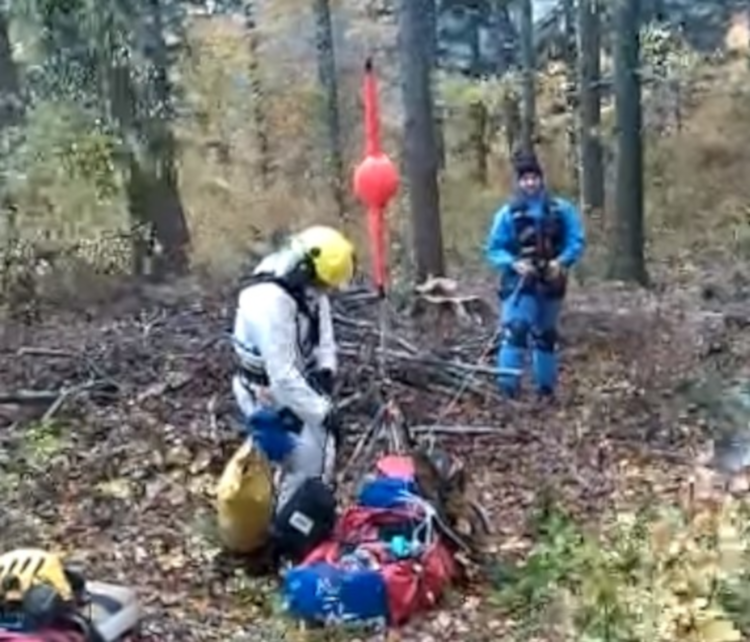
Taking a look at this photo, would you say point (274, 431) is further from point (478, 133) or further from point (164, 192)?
point (478, 133)

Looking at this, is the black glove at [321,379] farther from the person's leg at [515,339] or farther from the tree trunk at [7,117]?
the tree trunk at [7,117]

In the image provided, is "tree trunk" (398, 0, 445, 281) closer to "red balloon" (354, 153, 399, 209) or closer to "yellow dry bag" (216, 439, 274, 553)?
"red balloon" (354, 153, 399, 209)

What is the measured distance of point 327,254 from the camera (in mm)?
7375

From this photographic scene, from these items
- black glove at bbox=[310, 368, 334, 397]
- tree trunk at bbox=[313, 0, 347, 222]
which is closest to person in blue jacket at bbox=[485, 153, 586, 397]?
black glove at bbox=[310, 368, 334, 397]

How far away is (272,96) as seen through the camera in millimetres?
29297

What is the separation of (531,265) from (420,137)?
11.3 feet

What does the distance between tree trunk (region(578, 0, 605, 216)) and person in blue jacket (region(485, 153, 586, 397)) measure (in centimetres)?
848

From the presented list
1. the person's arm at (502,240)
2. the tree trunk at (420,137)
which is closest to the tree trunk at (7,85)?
the tree trunk at (420,137)

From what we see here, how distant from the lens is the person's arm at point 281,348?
7344mm

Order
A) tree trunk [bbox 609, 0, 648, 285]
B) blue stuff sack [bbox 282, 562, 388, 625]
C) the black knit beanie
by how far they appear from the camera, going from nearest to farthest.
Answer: blue stuff sack [bbox 282, 562, 388, 625]
the black knit beanie
tree trunk [bbox 609, 0, 648, 285]

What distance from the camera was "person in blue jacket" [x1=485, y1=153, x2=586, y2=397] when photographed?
1038 cm

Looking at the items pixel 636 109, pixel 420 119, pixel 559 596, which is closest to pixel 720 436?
pixel 559 596

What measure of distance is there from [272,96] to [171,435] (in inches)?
817

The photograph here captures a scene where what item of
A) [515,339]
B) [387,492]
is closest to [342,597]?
[387,492]
